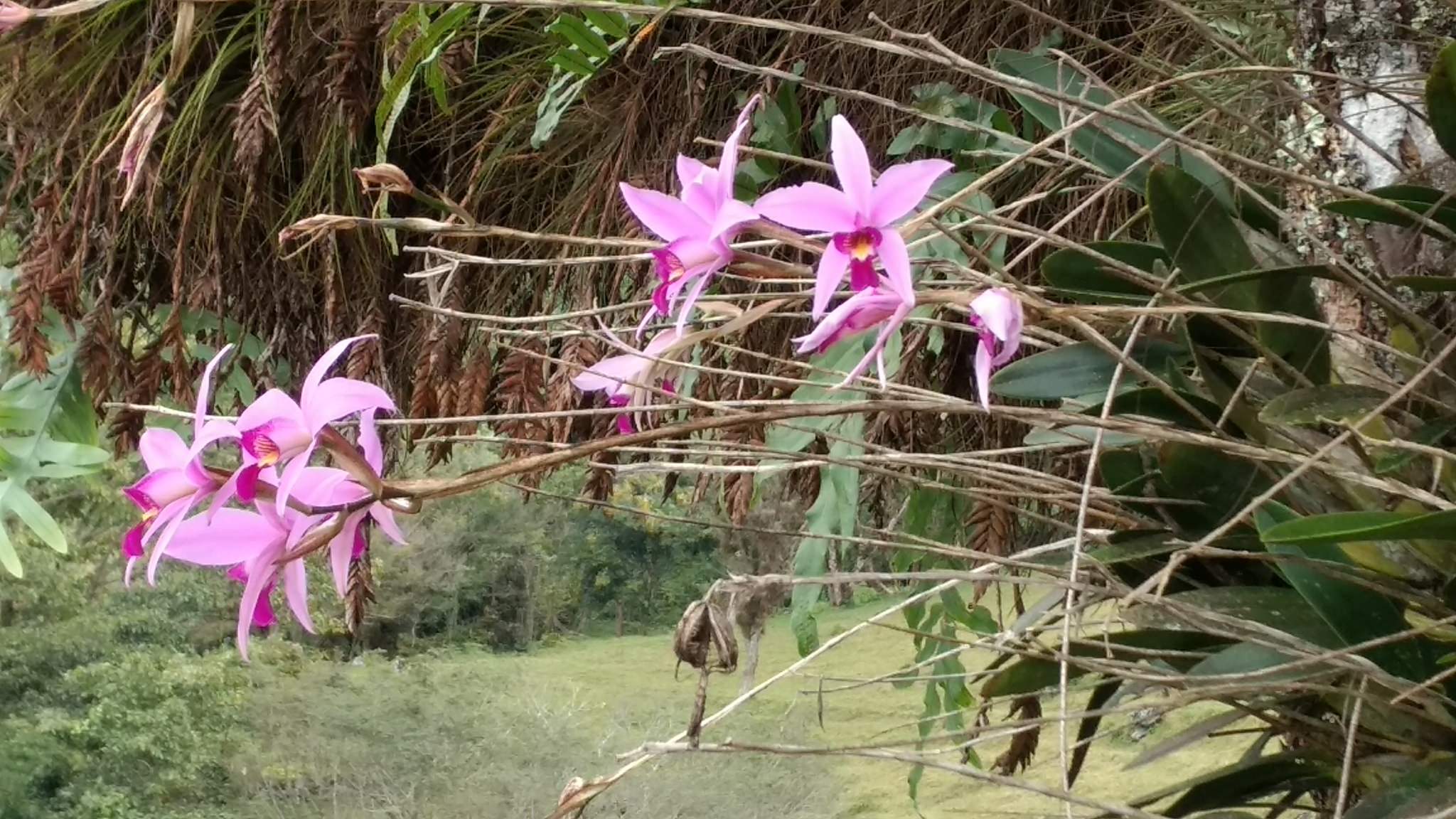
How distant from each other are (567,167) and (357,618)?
32 centimetres

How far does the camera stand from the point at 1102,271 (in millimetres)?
323

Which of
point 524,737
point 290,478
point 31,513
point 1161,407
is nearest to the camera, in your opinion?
point 290,478

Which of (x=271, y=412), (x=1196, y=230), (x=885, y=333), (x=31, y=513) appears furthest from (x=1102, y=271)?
(x=31, y=513)

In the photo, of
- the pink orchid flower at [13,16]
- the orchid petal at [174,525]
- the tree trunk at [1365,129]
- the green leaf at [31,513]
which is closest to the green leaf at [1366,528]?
the tree trunk at [1365,129]

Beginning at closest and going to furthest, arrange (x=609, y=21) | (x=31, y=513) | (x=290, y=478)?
(x=290, y=478) < (x=609, y=21) < (x=31, y=513)

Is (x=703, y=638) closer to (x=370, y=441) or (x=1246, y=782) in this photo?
(x=370, y=441)

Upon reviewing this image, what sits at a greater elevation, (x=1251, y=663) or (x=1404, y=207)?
(x=1404, y=207)

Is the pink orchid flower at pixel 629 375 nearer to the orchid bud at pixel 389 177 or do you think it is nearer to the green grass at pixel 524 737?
the orchid bud at pixel 389 177

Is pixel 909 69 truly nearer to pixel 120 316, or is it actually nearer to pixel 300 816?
pixel 120 316

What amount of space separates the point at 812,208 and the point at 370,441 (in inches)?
4.3

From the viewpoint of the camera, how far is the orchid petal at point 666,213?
0.24 m

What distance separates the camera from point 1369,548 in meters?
0.29

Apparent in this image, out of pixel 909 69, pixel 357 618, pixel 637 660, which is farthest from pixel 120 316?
pixel 637 660

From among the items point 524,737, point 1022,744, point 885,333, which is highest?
point 885,333
